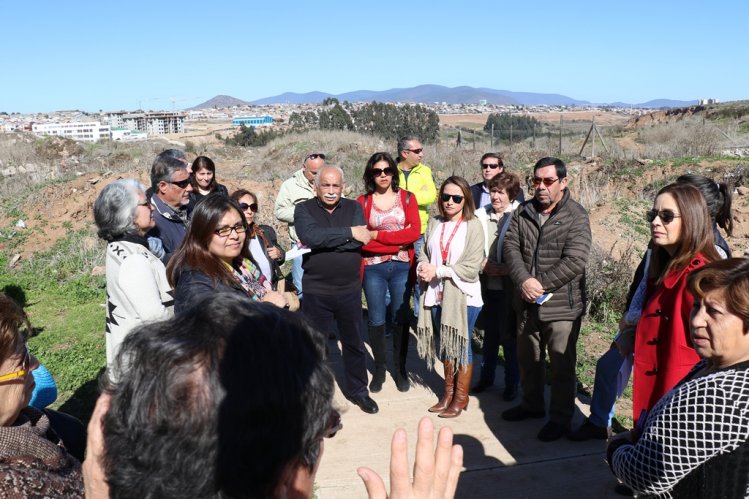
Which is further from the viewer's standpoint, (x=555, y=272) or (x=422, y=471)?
(x=555, y=272)

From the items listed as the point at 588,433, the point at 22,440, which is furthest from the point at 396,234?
the point at 22,440

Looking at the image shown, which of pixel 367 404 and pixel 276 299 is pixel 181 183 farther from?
pixel 367 404

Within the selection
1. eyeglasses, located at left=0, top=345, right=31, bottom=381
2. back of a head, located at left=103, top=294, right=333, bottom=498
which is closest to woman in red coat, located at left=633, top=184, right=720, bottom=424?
back of a head, located at left=103, top=294, right=333, bottom=498

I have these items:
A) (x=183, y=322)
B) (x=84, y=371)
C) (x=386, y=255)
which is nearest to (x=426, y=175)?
(x=386, y=255)

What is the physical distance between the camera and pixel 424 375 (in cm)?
517

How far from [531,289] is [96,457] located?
3.06 m

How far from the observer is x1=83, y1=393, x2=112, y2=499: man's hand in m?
1.31

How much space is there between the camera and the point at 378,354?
4.85 metres

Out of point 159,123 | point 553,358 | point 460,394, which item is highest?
point 159,123

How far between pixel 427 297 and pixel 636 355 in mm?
1740

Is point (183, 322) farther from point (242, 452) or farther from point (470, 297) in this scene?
point (470, 297)

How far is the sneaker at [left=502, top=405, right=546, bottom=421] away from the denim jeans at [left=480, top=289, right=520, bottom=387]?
1.23 ft


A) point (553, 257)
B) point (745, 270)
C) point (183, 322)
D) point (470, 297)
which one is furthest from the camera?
point (470, 297)

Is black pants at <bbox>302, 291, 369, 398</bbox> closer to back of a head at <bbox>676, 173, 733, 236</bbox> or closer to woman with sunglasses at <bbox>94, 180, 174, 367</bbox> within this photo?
woman with sunglasses at <bbox>94, 180, 174, 367</bbox>
